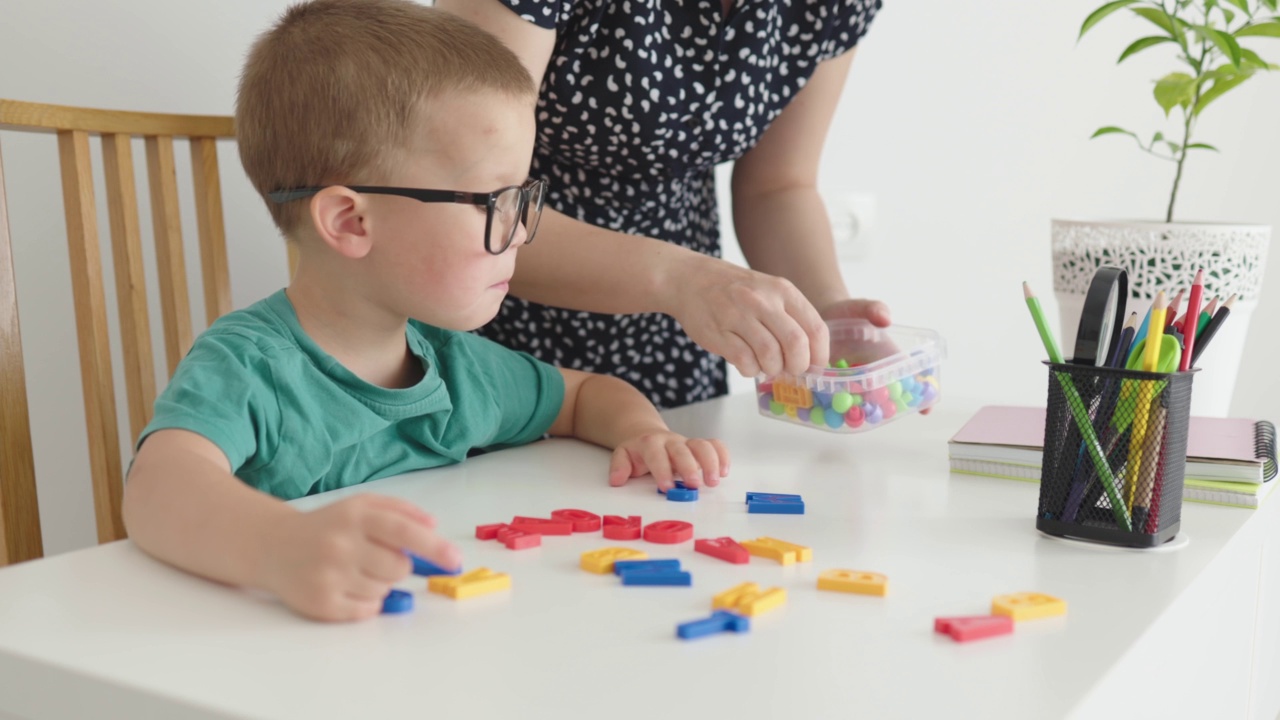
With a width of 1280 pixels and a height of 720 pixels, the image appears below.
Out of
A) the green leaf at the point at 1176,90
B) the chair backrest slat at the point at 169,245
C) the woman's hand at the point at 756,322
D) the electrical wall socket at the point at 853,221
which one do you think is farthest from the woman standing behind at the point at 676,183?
the electrical wall socket at the point at 853,221

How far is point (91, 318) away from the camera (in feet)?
3.32

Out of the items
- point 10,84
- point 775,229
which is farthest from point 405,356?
point 10,84

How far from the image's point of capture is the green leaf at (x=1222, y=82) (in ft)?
4.43

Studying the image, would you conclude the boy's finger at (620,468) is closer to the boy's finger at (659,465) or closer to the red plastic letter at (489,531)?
the boy's finger at (659,465)

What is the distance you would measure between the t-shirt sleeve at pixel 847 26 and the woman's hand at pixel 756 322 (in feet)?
1.37

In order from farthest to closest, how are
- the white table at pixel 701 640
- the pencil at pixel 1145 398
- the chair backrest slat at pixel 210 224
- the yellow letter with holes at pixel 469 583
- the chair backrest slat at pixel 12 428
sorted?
the chair backrest slat at pixel 210 224 < the chair backrest slat at pixel 12 428 < the pencil at pixel 1145 398 < the yellow letter with holes at pixel 469 583 < the white table at pixel 701 640

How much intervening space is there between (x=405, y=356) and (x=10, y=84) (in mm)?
635

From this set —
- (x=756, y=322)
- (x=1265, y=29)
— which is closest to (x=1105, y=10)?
(x=1265, y=29)

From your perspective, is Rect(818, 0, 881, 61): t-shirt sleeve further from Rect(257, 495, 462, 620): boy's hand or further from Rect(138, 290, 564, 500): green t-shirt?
Rect(257, 495, 462, 620): boy's hand

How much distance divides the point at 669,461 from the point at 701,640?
32 centimetres

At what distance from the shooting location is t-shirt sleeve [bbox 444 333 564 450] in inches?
37.3

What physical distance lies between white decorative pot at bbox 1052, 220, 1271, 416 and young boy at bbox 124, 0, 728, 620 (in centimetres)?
69

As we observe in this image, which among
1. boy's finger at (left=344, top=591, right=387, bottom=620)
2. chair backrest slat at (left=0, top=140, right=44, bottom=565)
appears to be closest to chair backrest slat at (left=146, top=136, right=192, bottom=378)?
chair backrest slat at (left=0, top=140, right=44, bottom=565)

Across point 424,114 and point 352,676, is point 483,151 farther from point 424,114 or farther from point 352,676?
point 352,676
